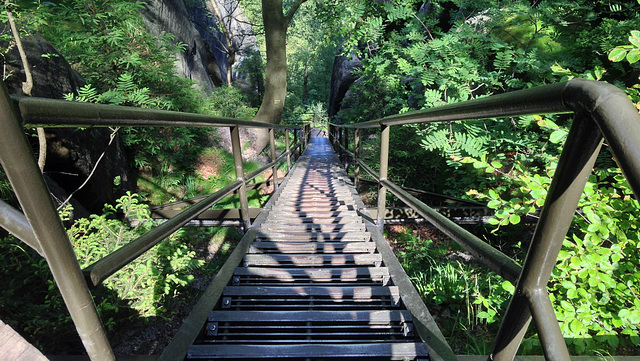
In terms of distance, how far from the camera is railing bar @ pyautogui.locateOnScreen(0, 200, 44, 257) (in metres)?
0.65

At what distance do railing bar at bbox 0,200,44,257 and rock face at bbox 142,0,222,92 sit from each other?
35.9 feet

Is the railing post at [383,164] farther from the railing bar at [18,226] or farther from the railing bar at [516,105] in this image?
the railing bar at [18,226]

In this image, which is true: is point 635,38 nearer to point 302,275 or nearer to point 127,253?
point 302,275

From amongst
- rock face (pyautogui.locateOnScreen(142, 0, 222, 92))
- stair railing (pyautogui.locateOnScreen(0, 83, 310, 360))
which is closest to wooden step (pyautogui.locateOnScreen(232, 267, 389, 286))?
stair railing (pyautogui.locateOnScreen(0, 83, 310, 360))

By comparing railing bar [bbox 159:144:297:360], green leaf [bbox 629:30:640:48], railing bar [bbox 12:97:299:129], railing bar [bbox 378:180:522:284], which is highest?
green leaf [bbox 629:30:640:48]

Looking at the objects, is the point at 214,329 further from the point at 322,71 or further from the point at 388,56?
the point at 322,71

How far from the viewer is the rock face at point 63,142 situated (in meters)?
3.72

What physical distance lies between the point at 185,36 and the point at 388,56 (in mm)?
11703

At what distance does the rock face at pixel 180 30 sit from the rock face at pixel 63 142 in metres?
6.20

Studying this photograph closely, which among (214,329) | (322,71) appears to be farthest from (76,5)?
(322,71)

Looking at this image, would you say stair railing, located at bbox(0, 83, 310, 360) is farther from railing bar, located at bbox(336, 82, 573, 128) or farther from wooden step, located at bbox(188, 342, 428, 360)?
railing bar, located at bbox(336, 82, 573, 128)

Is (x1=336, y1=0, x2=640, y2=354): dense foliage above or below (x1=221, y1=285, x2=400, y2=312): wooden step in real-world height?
above

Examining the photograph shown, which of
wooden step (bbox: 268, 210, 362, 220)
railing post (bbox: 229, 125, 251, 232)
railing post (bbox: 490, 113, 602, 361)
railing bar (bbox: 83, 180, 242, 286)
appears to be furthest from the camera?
wooden step (bbox: 268, 210, 362, 220)

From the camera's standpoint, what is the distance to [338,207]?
12.5 feet
